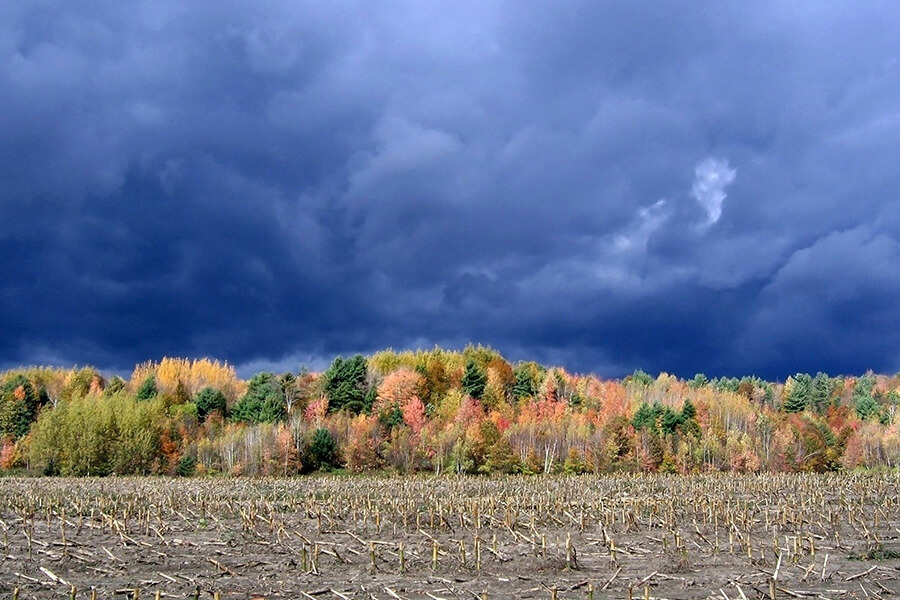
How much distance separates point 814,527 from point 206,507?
2527 centimetres

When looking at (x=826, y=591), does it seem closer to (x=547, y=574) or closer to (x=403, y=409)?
(x=547, y=574)

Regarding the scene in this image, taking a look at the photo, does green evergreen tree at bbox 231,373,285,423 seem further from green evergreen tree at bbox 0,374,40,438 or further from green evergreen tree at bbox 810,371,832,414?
green evergreen tree at bbox 810,371,832,414

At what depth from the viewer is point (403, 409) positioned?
Result: 367 feet

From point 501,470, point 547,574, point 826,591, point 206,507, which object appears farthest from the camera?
point 501,470

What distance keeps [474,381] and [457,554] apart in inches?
3911

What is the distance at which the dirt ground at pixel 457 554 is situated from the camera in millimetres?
17891

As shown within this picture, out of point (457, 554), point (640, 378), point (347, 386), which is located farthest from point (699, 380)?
point (457, 554)

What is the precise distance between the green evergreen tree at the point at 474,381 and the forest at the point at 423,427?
21 cm

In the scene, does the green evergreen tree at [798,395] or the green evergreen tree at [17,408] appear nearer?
the green evergreen tree at [17,408]

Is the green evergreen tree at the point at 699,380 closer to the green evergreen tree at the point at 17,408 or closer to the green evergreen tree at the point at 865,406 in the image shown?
the green evergreen tree at the point at 865,406

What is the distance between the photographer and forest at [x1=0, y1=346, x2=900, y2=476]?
93250 mm

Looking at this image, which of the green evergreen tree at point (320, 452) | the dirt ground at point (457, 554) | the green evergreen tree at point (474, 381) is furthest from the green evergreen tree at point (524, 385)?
the dirt ground at point (457, 554)

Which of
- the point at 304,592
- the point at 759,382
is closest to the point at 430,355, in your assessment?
the point at 759,382

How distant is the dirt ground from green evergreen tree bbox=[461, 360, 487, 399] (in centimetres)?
8475
